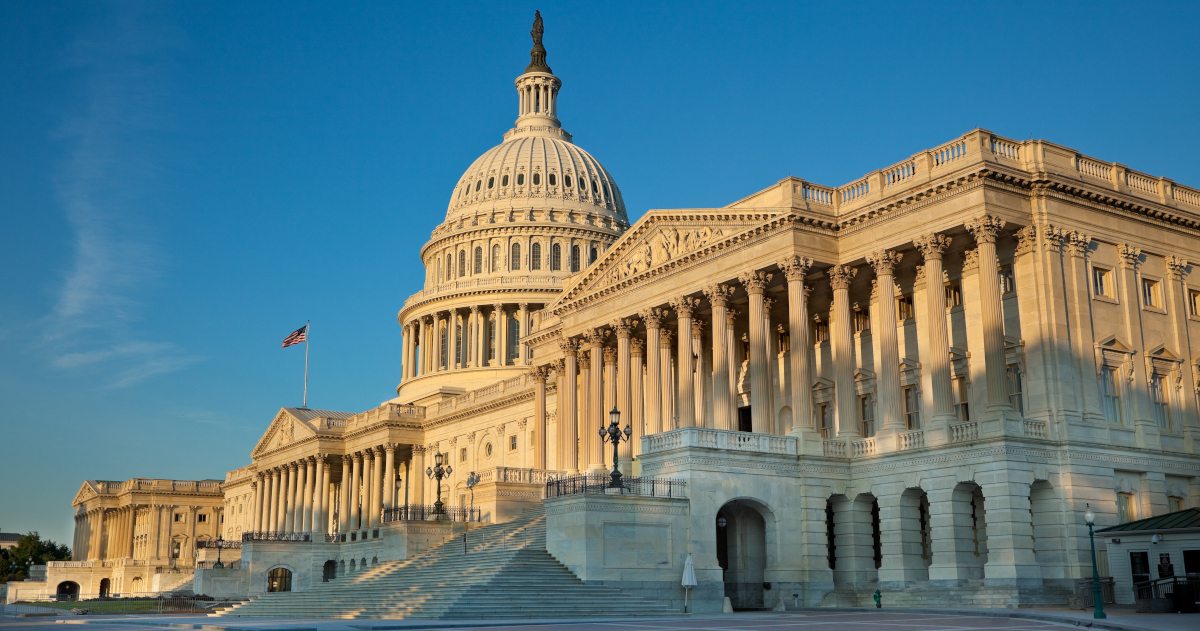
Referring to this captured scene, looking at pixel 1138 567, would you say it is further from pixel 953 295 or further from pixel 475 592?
pixel 475 592

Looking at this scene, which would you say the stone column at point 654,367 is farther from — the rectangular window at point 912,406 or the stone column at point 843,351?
the rectangular window at point 912,406

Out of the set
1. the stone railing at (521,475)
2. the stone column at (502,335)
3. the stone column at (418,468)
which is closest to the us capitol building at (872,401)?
the stone railing at (521,475)

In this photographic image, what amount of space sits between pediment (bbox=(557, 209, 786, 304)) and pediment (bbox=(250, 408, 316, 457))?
5392 cm

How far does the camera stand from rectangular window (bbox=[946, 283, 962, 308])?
50.9 metres

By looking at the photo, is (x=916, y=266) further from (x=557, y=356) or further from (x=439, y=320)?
(x=439, y=320)

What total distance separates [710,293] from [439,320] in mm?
71734

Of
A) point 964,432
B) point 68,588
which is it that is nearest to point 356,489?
point 68,588

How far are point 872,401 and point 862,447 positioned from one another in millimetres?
4957

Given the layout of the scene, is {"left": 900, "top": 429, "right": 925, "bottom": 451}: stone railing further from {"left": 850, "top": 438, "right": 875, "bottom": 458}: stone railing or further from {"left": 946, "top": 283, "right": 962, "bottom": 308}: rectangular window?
{"left": 946, "top": 283, "right": 962, "bottom": 308}: rectangular window

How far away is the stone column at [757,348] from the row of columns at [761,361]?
45 mm

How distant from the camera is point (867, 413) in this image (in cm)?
5497

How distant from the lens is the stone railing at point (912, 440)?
154 ft

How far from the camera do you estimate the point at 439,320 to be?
125125mm

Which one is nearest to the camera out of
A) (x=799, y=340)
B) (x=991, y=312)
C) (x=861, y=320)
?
(x=991, y=312)
